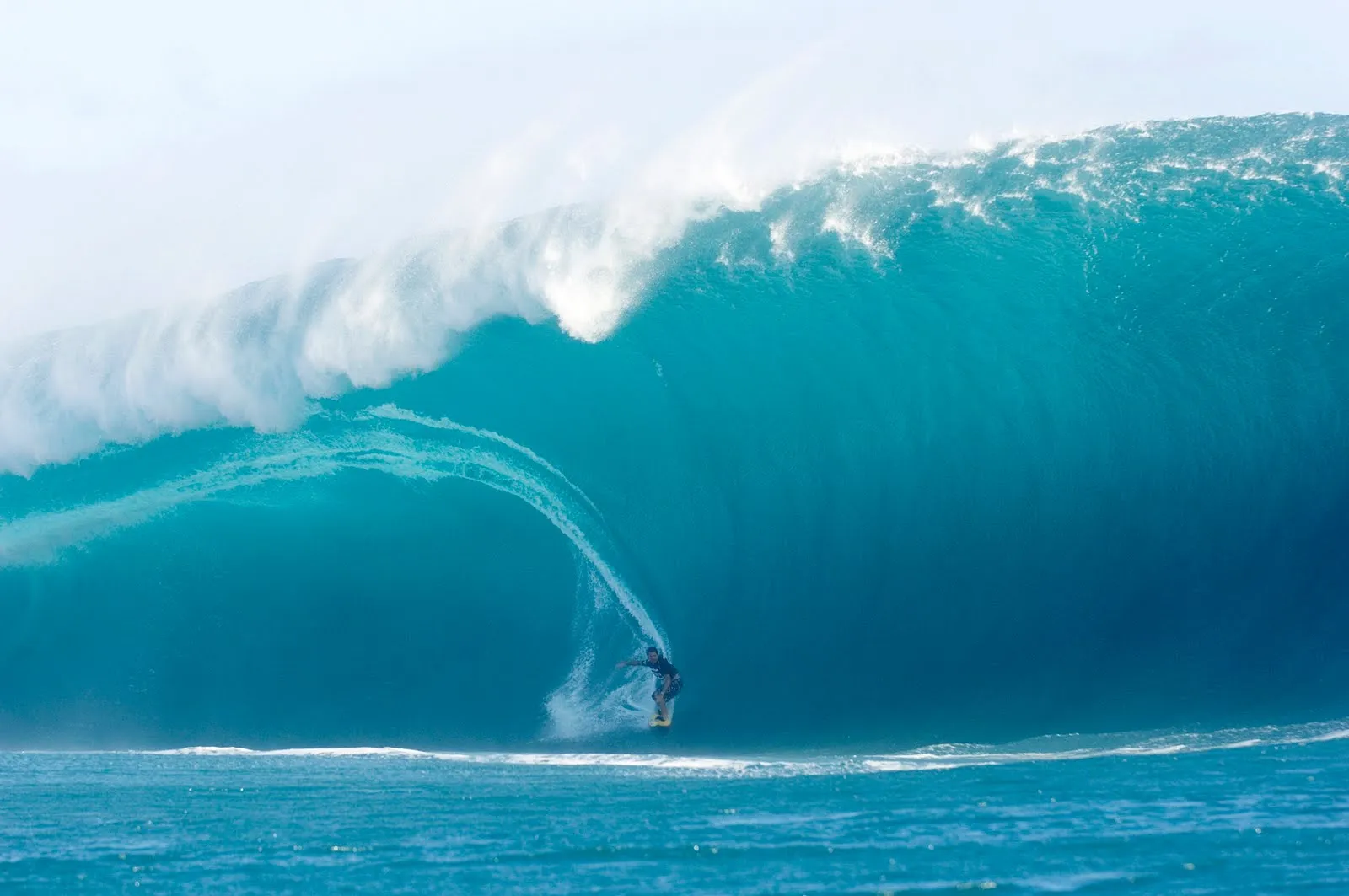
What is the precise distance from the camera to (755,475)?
11.5m

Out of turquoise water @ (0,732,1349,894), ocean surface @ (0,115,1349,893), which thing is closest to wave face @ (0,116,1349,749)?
ocean surface @ (0,115,1349,893)

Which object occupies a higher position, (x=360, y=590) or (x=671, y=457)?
(x=671, y=457)

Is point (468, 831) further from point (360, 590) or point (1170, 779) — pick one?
point (360, 590)

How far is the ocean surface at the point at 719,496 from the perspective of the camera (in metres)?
10.2

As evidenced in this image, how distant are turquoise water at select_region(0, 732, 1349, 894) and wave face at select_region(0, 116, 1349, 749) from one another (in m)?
1.45

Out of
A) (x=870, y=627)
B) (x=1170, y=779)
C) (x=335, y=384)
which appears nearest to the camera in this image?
(x=1170, y=779)

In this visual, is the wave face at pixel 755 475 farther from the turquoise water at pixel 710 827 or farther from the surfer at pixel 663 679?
the turquoise water at pixel 710 827

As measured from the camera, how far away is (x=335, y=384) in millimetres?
12891

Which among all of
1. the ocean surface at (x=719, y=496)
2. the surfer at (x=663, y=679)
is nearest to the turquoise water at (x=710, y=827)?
the ocean surface at (x=719, y=496)

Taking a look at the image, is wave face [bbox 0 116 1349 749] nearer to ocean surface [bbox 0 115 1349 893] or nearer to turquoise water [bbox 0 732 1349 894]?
ocean surface [bbox 0 115 1349 893]

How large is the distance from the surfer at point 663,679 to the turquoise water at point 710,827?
2.53 feet

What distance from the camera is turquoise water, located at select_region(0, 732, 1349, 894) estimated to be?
579cm

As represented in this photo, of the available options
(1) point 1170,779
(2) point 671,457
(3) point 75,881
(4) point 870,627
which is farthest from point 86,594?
(1) point 1170,779

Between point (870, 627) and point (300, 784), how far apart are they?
189 inches
